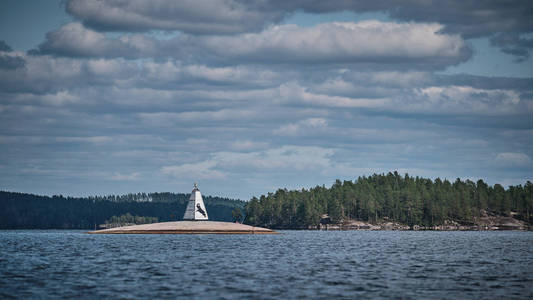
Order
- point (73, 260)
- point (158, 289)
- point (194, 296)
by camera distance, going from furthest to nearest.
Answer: point (73, 260)
point (158, 289)
point (194, 296)

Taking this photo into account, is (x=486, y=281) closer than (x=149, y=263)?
Yes

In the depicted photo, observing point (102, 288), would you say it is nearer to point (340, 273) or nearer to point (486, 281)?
point (340, 273)

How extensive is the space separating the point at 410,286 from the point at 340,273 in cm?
1298

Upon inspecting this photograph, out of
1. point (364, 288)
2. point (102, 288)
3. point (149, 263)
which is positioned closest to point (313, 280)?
point (364, 288)

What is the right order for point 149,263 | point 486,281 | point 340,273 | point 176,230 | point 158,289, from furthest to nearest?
point 176,230
point 149,263
point 340,273
point 486,281
point 158,289

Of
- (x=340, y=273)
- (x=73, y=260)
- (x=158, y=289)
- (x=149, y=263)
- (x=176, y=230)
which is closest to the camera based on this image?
(x=158, y=289)

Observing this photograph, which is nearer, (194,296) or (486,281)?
(194,296)

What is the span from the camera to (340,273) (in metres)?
71.5

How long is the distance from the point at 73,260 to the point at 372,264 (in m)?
41.8

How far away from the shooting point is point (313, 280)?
2542 inches

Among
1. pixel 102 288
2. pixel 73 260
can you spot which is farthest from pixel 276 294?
pixel 73 260

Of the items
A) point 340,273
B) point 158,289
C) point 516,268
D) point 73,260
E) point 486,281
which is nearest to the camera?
point 158,289

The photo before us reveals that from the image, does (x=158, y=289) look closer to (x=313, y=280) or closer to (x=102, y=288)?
(x=102, y=288)

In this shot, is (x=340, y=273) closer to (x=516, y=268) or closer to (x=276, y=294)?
(x=276, y=294)
